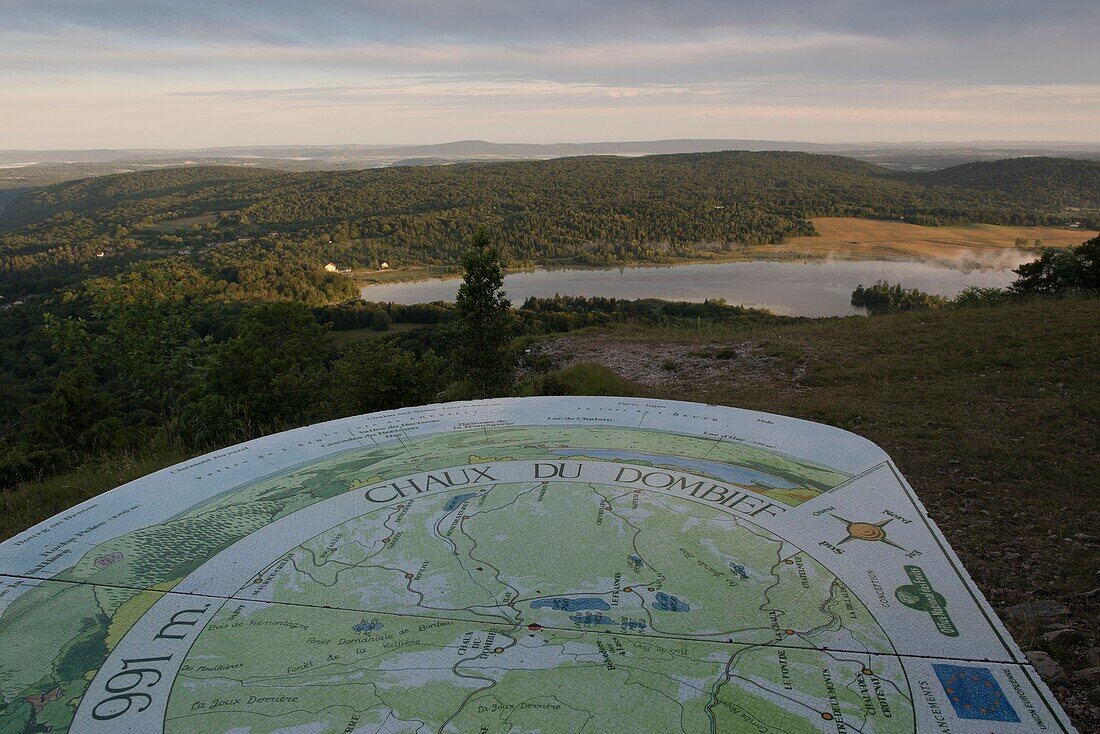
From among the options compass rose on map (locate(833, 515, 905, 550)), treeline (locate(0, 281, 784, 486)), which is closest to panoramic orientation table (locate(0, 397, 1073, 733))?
compass rose on map (locate(833, 515, 905, 550))

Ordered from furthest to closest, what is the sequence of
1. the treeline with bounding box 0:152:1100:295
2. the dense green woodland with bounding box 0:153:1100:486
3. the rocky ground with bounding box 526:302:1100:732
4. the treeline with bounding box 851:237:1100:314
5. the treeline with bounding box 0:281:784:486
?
the treeline with bounding box 0:152:1100:295
the treeline with bounding box 851:237:1100:314
the dense green woodland with bounding box 0:153:1100:486
the treeline with bounding box 0:281:784:486
the rocky ground with bounding box 526:302:1100:732

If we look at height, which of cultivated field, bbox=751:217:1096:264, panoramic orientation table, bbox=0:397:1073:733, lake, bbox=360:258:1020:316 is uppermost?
panoramic orientation table, bbox=0:397:1073:733

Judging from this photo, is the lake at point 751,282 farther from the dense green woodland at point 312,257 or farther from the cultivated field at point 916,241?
the cultivated field at point 916,241

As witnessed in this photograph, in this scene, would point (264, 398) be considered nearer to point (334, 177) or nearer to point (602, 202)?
point (602, 202)

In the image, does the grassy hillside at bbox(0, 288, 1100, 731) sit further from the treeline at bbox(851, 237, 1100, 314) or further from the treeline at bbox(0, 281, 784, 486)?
the treeline at bbox(851, 237, 1100, 314)

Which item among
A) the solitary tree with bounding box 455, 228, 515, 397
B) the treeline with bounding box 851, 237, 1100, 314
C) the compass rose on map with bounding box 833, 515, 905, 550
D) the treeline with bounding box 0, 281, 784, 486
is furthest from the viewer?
the treeline with bounding box 851, 237, 1100, 314

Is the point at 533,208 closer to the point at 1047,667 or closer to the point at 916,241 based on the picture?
the point at 916,241

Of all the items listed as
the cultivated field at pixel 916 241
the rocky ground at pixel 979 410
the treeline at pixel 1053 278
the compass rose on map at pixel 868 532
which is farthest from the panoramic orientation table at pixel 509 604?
the cultivated field at pixel 916 241
